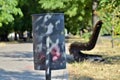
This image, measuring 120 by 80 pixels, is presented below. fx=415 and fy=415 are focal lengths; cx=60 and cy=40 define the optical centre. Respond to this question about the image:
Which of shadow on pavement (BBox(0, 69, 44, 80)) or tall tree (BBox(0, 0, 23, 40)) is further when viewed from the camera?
tall tree (BBox(0, 0, 23, 40))

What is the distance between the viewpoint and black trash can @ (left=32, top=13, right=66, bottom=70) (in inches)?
271

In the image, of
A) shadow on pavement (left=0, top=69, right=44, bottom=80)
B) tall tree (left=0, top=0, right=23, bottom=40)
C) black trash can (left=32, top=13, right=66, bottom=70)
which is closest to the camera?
black trash can (left=32, top=13, right=66, bottom=70)

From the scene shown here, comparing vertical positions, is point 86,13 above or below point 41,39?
below

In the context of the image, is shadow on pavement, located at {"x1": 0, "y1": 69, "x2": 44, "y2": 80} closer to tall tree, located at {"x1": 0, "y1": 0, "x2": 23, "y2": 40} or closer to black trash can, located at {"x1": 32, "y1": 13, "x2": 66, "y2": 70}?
black trash can, located at {"x1": 32, "y1": 13, "x2": 66, "y2": 70}

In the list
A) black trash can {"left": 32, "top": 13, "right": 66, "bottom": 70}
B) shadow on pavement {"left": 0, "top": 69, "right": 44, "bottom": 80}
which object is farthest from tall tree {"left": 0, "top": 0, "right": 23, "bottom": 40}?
black trash can {"left": 32, "top": 13, "right": 66, "bottom": 70}

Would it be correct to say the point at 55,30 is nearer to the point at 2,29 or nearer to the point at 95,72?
the point at 95,72

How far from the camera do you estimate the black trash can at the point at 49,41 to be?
6891 mm

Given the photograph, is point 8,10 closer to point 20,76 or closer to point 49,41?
point 20,76

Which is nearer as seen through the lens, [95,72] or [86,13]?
[95,72]

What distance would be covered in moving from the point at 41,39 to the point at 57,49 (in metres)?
0.34

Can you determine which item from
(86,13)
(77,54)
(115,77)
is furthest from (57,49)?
(86,13)

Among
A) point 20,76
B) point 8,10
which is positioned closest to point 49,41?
point 20,76

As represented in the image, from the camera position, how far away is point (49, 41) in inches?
272

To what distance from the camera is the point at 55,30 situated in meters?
6.96
